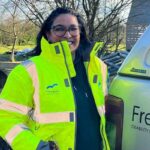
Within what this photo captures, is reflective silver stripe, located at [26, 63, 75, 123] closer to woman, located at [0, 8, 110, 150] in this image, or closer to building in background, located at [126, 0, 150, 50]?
woman, located at [0, 8, 110, 150]

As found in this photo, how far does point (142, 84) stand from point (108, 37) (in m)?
9.33

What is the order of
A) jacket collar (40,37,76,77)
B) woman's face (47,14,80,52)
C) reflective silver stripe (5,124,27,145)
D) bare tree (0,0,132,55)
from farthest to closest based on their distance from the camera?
1. bare tree (0,0,132,55)
2. woman's face (47,14,80,52)
3. jacket collar (40,37,76,77)
4. reflective silver stripe (5,124,27,145)

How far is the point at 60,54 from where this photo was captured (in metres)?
2.58

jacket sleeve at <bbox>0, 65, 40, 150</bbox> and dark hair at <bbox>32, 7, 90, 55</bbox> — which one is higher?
dark hair at <bbox>32, 7, 90, 55</bbox>

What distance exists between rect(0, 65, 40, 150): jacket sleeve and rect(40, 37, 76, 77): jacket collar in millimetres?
185

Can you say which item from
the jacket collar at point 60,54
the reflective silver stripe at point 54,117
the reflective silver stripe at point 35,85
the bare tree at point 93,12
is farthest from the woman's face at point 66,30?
the bare tree at point 93,12

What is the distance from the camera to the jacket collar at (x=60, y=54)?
2.57 meters

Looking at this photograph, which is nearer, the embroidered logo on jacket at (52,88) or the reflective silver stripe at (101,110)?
the embroidered logo on jacket at (52,88)

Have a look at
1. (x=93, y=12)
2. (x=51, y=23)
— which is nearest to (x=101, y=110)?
(x=51, y=23)

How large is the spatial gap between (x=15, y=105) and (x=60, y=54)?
39 cm

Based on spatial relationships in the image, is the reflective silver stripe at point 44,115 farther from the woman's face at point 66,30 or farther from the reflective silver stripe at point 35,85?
the woman's face at point 66,30

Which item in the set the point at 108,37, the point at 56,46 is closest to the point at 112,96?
the point at 56,46

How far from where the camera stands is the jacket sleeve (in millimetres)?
2451

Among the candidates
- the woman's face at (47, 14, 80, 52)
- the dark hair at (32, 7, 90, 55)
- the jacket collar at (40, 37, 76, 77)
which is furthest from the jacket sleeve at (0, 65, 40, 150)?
the dark hair at (32, 7, 90, 55)
